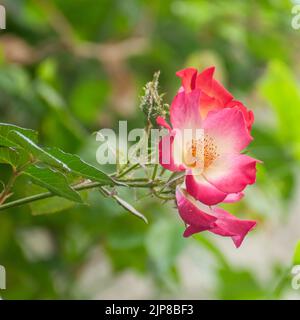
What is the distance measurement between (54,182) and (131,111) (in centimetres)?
76

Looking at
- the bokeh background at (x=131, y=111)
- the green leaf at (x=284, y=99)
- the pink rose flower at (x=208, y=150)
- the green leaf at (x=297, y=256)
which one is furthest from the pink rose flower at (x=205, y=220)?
the green leaf at (x=284, y=99)

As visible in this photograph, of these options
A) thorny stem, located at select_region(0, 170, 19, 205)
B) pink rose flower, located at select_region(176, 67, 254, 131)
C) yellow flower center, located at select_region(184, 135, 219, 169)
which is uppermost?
pink rose flower, located at select_region(176, 67, 254, 131)

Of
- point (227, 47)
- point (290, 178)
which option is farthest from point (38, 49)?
point (290, 178)

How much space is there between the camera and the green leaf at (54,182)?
371mm

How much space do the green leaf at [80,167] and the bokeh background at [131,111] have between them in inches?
16.5

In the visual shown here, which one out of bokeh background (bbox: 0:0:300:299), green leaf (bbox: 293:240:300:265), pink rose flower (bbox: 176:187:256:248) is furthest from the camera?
bokeh background (bbox: 0:0:300:299)

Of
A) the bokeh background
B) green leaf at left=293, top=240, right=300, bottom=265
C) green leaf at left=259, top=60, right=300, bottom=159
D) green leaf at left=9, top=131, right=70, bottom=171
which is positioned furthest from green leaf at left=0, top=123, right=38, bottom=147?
green leaf at left=259, top=60, right=300, bottom=159

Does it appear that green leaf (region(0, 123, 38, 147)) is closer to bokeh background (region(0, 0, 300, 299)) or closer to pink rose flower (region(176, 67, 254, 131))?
pink rose flower (region(176, 67, 254, 131))

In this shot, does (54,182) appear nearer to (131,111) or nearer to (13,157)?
(13,157)

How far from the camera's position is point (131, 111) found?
44.3 inches

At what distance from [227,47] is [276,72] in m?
0.26

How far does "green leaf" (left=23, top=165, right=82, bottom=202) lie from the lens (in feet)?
1.22

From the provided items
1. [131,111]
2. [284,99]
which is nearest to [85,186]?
[284,99]
